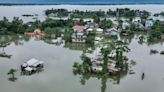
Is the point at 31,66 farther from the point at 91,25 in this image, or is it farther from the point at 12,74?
the point at 91,25

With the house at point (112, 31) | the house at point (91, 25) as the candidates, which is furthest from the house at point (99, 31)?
the house at point (91, 25)

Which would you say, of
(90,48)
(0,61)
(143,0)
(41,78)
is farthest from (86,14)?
(143,0)

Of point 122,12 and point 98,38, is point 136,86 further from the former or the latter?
point 122,12

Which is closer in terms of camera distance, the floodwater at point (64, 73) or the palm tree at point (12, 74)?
the floodwater at point (64, 73)

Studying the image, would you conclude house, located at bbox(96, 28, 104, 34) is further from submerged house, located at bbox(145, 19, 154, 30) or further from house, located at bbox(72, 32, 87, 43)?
submerged house, located at bbox(145, 19, 154, 30)

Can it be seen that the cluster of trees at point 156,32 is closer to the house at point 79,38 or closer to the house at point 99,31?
the house at point 99,31
